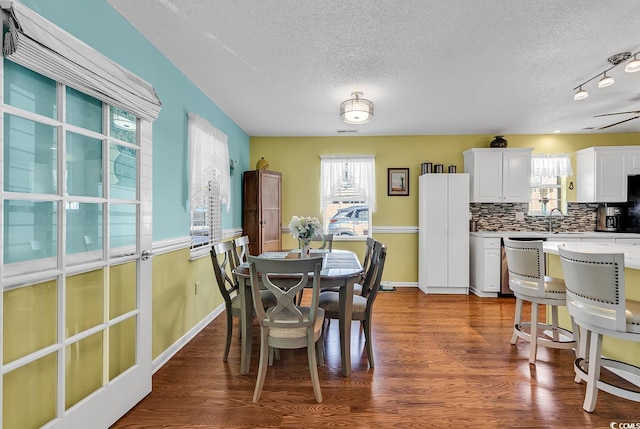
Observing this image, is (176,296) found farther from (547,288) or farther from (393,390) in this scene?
(547,288)

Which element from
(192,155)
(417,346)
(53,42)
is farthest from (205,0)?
(417,346)

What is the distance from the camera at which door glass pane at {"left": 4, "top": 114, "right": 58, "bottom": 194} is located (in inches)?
52.6

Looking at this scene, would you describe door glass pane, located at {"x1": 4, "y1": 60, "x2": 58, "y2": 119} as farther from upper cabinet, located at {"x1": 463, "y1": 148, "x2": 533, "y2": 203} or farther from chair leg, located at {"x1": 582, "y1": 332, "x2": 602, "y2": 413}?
upper cabinet, located at {"x1": 463, "y1": 148, "x2": 533, "y2": 203}

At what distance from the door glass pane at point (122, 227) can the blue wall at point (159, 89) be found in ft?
1.33

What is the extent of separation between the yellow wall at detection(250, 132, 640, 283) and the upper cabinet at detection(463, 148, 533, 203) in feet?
1.19

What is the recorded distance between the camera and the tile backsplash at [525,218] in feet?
16.7

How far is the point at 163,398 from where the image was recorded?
6.97 ft

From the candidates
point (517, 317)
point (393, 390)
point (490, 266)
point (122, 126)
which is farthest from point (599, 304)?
point (122, 126)

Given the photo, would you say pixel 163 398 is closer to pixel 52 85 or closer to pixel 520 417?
pixel 52 85

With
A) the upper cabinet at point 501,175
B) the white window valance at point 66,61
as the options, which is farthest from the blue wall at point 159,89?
the upper cabinet at point 501,175

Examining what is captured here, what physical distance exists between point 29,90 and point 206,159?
6.36 ft

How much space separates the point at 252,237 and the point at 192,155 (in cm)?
187

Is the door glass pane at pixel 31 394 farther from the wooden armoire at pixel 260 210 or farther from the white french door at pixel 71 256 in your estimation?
the wooden armoire at pixel 260 210

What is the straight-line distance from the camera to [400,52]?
250cm
